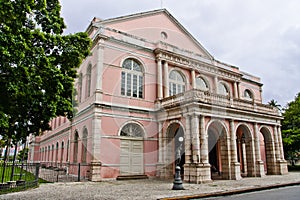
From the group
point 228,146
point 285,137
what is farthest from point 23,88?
point 285,137

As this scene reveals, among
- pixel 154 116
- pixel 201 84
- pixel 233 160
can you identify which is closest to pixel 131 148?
pixel 154 116

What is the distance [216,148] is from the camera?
18.9 metres

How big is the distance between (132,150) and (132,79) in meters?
4.75

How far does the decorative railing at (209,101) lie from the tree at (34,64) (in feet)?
21.7

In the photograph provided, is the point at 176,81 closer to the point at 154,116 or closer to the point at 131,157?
the point at 154,116

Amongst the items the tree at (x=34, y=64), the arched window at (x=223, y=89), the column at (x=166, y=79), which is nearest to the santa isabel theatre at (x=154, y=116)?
the column at (x=166, y=79)

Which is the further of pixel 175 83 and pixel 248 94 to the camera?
pixel 248 94

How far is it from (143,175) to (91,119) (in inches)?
186

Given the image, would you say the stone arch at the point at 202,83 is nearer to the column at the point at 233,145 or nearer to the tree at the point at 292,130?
the column at the point at 233,145

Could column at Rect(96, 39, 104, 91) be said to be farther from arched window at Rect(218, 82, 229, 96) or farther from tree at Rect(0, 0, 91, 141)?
arched window at Rect(218, 82, 229, 96)

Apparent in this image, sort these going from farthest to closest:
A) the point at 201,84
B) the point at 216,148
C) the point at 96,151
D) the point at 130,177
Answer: the point at 201,84 → the point at 216,148 → the point at 130,177 → the point at 96,151

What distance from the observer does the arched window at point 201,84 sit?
67.4 feet

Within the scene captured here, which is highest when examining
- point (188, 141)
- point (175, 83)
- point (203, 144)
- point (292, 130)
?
point (175, 83)

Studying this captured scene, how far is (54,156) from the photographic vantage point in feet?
88.7
